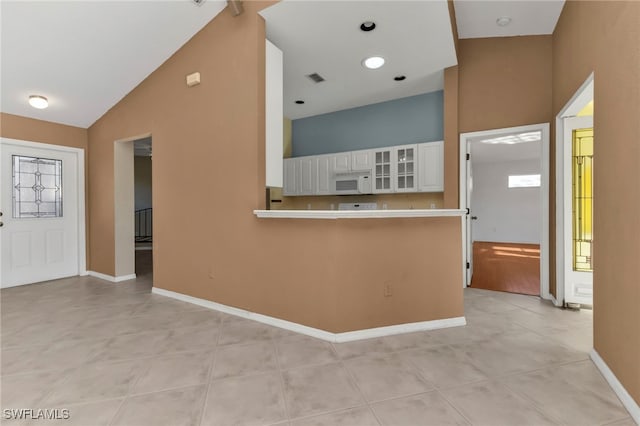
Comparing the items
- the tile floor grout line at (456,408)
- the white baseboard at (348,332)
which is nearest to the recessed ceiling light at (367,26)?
the white baseboard at (348,332)

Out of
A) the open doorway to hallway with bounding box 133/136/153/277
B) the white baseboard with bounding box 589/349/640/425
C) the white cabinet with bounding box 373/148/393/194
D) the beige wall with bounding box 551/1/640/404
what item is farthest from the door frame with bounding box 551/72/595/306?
the open doorway to hallway with bounding box 133/136/153/277

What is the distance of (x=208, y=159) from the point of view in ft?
10.5

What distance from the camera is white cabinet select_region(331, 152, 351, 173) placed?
15.7ft

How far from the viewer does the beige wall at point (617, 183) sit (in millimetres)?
1554

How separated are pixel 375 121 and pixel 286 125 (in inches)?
69.6

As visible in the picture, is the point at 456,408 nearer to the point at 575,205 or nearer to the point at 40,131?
the point at 575,205

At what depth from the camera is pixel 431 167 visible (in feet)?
13.4


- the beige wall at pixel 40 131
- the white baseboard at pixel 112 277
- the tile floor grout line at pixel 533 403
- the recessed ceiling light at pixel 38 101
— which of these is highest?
the recessed ceiling light at pixel 38 101

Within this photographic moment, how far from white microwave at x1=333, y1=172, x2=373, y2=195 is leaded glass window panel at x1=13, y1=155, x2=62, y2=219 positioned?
416 centimetres

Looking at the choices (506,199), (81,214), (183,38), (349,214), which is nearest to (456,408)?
(349,214)

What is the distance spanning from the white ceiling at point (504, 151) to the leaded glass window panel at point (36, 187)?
7.09 meters

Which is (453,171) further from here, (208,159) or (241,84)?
(208,159)

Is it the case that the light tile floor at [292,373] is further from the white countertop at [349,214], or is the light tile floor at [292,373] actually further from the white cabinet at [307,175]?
the white cabinet at [307,175]

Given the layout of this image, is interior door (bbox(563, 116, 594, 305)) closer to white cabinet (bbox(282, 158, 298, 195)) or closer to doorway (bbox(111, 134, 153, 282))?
white cabinet (bbox(282, 158, 298, 195))
